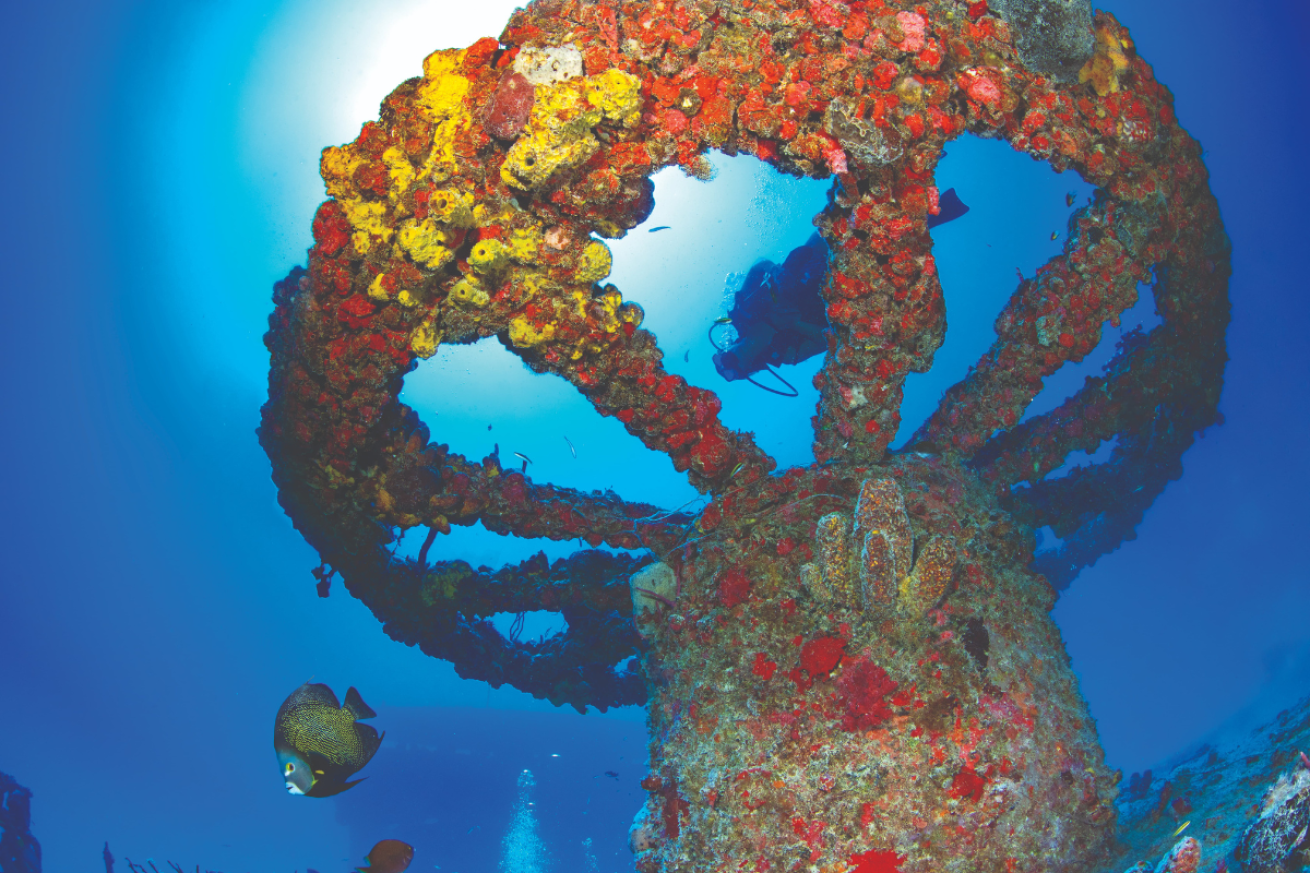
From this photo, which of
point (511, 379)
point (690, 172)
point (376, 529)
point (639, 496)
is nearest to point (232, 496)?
point (511, 379)

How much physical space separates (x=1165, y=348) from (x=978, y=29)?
4.40 meters

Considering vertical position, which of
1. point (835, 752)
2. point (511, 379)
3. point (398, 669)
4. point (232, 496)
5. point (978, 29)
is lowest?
point (835, 752)

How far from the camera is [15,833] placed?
1296 centimetres

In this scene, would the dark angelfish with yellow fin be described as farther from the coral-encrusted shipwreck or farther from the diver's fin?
the coral-encrusted shipwreck

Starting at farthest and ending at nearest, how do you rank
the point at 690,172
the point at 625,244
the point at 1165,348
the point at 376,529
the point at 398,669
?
the point at 398,669
the point at 625,244
the point at 1165,348
the point at 376,529
the point at 690,172

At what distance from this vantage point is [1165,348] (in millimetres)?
5699

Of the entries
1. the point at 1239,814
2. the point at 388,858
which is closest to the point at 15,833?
the point at 388,858

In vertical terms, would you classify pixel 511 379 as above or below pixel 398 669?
above

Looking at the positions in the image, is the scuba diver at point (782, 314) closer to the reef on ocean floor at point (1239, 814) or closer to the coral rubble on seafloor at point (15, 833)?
the reef on ocean floor at point (1239, 814)

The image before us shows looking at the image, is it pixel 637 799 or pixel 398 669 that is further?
pixel 398 669

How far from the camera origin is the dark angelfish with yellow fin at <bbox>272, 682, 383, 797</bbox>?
11.7 ft

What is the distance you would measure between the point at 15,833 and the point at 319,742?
17.9 m

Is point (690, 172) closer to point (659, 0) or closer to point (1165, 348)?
point (659, 0)

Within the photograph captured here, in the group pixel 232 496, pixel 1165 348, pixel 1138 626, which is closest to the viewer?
pixel 1165 348
